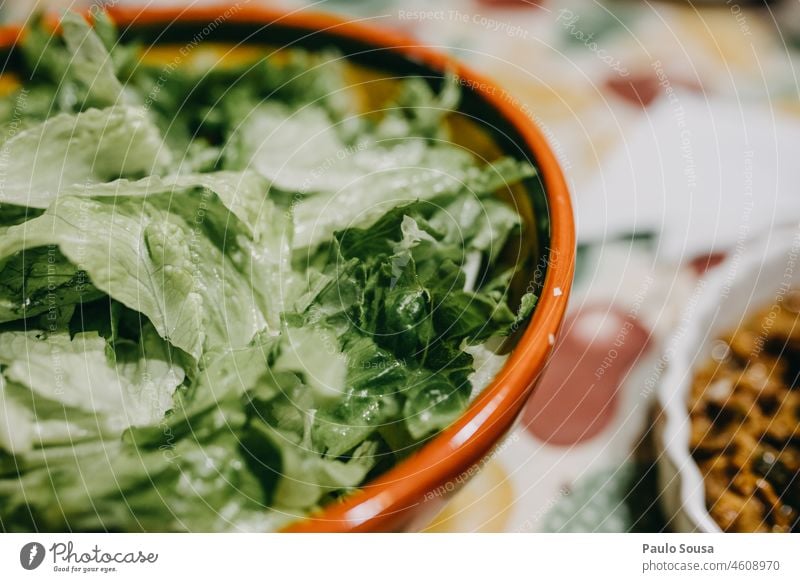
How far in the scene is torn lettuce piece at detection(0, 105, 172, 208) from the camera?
1.15ft

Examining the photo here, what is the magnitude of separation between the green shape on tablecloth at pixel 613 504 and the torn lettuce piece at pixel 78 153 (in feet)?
1.07

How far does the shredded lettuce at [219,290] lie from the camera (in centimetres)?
28

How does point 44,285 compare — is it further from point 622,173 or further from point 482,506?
point 622,173

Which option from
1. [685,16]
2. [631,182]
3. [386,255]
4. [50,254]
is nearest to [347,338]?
[386,255]

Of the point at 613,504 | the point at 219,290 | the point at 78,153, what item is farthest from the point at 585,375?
the point at 78,153

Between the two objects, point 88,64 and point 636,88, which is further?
point 636,88

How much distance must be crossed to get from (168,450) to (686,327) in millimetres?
325

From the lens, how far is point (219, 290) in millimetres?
319

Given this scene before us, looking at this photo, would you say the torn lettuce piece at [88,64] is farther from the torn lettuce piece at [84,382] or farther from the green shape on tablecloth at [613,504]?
the green shape on tablecloth at [613,504]

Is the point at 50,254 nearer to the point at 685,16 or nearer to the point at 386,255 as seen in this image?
the point at 386,255

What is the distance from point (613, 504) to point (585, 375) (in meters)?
0.08

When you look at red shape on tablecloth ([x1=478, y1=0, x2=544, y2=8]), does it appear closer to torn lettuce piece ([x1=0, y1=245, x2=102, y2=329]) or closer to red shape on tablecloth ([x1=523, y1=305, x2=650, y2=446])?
red shape on tablecloth ([x1=523, y1=305, x2=650, y2=446])

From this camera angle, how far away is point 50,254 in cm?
31

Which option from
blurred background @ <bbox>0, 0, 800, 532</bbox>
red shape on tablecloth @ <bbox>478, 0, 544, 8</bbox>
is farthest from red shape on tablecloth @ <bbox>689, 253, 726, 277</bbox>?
red shape on tablecloth @ <bbox>478, 0, 544, 8</bbox>
